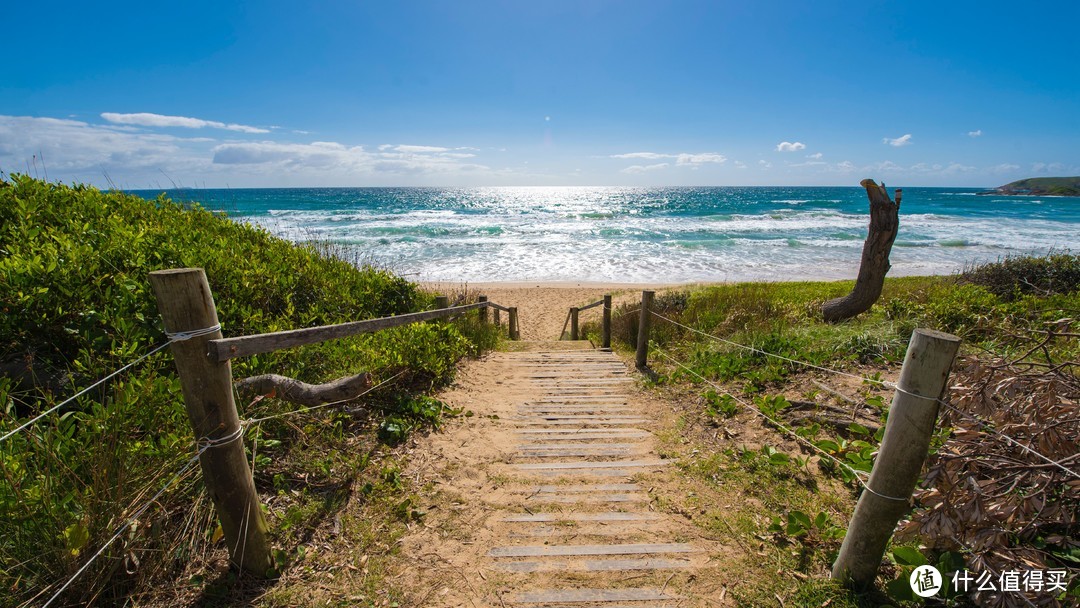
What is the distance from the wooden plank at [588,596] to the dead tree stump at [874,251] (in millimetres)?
7381

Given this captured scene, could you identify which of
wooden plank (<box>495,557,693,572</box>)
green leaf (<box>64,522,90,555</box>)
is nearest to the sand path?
wooden plank (<box>495,557,693,572</box>)

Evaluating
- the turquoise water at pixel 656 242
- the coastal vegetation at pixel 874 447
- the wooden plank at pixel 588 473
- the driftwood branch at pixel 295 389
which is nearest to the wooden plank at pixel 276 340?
the driftwood branch at pixel 295 389

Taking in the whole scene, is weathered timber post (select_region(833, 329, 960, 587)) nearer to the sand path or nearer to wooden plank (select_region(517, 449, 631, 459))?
the sand path

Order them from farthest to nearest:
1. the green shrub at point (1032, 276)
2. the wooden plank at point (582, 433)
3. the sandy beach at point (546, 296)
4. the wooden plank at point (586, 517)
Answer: the sandy beach at point (546, 296)
the green shrub at point (1032, 276)
the wooden plank at point (582, 433)
the wooden plank at point (586, 517)

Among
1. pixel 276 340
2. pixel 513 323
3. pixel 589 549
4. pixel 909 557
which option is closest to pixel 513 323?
pixel 513 323

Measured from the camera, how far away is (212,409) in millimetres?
1990

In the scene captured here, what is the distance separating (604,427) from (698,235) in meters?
31.4

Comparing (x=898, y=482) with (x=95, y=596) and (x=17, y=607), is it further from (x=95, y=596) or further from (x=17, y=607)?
(x=17, y=607)

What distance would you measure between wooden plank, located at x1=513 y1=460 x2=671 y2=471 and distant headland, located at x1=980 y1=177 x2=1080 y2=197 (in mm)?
119460

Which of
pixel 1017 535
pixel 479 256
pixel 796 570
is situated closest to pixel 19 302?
pixel 796 570

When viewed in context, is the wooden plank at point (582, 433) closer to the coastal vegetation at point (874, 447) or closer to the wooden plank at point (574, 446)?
the wooden plank at point (574, 446)

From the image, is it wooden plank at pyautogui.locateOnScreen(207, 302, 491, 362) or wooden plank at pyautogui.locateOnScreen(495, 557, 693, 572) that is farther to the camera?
wooden plank at pyautogui.locateOnScreen(495, 557, 693, 572)

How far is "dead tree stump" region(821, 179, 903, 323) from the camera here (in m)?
7.53

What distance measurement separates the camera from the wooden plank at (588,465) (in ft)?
11.9
